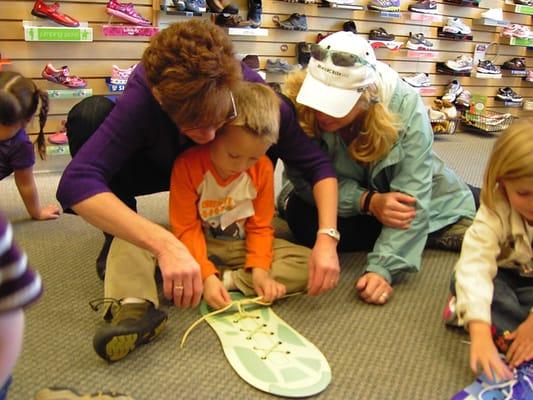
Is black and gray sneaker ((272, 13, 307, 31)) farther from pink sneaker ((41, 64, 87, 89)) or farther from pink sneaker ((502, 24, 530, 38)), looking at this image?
pink sneaker ((502, 24, 530, 38))

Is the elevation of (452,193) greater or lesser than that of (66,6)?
lesser

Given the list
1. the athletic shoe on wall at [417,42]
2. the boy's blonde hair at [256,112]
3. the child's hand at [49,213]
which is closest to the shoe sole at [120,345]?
the boy's blonde hair at [256,112]

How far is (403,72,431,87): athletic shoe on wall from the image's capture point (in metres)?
3.78

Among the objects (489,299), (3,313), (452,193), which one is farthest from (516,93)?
(3,313)

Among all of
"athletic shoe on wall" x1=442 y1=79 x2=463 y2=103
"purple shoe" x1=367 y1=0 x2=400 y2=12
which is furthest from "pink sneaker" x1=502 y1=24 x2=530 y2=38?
"purple shoe" x1=367 y1=0 x2=400 y2=12

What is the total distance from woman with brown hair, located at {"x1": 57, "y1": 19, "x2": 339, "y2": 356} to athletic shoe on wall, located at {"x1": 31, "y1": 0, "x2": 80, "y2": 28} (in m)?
1.22

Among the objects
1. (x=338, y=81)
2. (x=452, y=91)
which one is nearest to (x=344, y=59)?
(x=338, y=81)

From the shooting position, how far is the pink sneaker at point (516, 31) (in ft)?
13.1

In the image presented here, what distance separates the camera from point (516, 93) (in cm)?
432

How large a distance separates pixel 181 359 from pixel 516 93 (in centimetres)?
399

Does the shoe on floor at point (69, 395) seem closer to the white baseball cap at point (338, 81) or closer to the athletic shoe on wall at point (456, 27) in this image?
the white baseball cap at point (338, 81)

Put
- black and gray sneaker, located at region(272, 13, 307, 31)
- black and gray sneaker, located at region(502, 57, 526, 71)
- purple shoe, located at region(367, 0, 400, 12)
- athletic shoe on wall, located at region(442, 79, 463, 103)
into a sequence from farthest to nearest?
black and gray sneaker, located at region(502, 57, 526, 71) < athletic shoe on wall, located at region(442, 79, 463, 103) < purple shoe, located at region(367, 0, 400, 12) < black and gray sneaker, located at region(272, 13, 307, 31)

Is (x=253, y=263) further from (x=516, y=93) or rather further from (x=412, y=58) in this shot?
(x=516, y=93)

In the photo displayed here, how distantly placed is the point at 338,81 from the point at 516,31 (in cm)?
325
